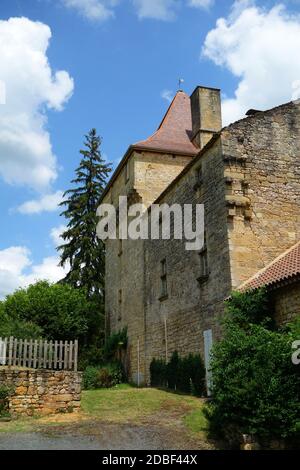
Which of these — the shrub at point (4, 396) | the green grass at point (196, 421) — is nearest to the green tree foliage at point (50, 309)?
the shrub at point (4, 396)

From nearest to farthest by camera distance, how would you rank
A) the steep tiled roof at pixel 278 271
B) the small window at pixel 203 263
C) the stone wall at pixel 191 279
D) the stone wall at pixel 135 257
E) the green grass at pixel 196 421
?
the green grass at pixel 196 421
the steep tiled roof at pixel 278 271
the stone wall at pixel 191 279
the small window at pixel 203 263
the stone wall at pixel 135 257

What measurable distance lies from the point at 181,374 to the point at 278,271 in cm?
578

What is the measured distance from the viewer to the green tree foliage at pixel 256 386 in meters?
8.16

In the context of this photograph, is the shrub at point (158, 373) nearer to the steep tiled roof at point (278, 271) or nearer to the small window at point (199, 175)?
the steep tiled roof at point (278, 271)

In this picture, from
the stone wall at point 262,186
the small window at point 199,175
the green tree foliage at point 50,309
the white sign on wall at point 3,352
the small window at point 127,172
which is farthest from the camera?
the small window at point 127,172

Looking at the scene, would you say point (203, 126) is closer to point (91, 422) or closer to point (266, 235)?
point (266, 235)

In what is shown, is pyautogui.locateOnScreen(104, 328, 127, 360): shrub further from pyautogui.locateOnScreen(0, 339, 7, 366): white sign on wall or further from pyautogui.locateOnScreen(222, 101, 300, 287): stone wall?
pyautogui.locateOnScreen(222, 101, 300, 287): stone wall

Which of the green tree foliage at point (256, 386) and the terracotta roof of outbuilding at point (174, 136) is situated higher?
the terracotta roof of outbuilding at point (174, 136)

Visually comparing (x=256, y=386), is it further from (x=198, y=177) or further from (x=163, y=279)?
(x=163, y=279)

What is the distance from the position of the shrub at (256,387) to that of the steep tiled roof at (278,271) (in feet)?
6.04
